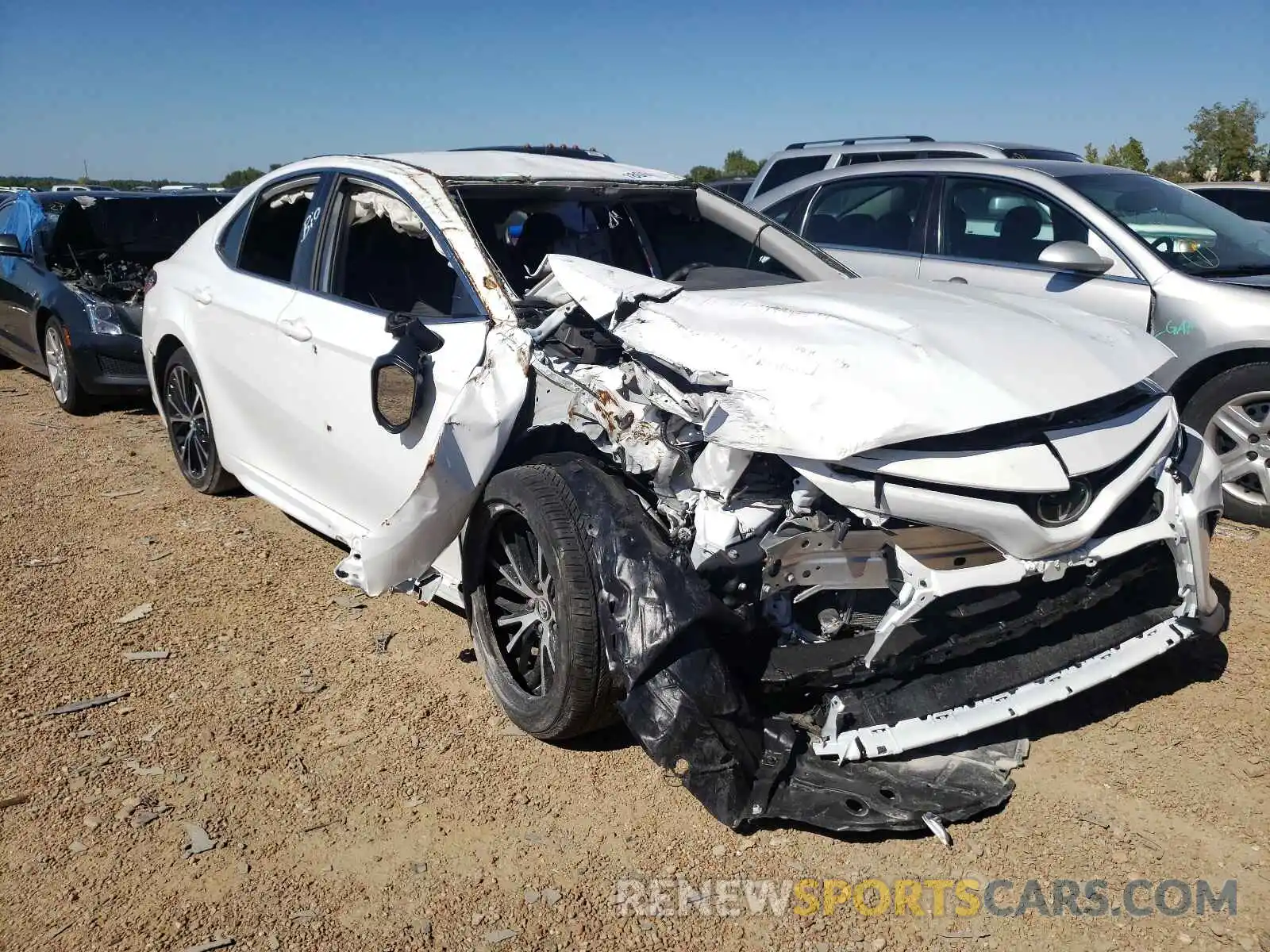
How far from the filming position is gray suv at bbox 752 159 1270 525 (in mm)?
5129

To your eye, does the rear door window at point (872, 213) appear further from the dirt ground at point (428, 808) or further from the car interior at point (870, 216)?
the dirt ground at point (428, 808)

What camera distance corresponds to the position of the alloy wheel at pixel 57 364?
25.4 feet

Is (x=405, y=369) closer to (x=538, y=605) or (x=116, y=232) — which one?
(x=538, y=605)

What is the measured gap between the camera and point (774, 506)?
112 inches

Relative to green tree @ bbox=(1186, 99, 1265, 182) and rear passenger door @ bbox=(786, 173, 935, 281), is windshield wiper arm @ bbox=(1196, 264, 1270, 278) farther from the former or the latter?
green tree @ bbox=(1186, 99, 1265, 182)

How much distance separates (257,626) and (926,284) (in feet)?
9.92

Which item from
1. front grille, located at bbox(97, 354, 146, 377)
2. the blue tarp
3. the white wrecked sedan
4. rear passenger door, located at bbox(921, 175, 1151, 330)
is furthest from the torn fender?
the blue tarp

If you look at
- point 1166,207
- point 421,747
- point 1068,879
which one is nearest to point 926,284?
point 1068,879

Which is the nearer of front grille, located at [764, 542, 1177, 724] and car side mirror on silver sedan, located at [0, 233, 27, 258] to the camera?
front grille, located at [764, 542, 1177, 724]

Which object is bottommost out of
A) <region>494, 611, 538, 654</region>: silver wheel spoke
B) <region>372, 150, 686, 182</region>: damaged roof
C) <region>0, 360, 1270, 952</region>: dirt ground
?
<region>0, 360, 1270, 952</region>: dirt ground

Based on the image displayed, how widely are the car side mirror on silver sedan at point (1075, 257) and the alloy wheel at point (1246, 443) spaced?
0.96 metres

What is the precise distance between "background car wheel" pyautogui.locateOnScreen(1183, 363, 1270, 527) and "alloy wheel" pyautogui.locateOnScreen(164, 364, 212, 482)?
16.9 ft

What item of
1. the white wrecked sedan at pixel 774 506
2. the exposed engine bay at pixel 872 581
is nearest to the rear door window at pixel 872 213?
the white wrecked sedan at pixel 774 506

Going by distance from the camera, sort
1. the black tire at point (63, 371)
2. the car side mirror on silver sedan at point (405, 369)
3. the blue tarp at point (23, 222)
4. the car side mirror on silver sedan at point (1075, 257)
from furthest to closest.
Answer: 1. the blue tarp at point (23, 222)
2. the black tire at point (63, 371)
3. the car side mirror on silver sedan at point (1075, 257)
4. the car side mirror on silver sedan at point (405, 369)
